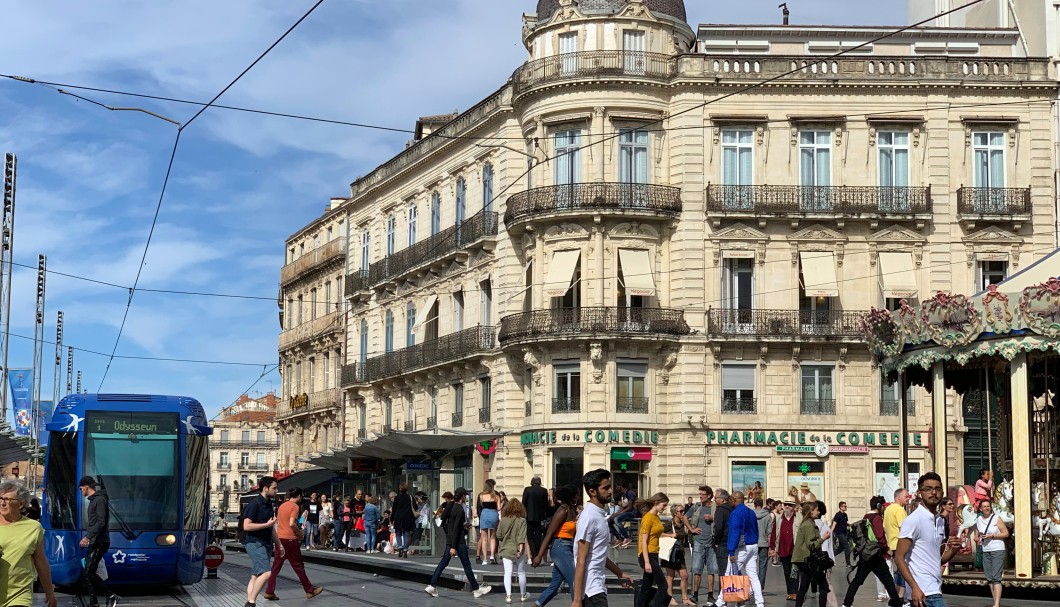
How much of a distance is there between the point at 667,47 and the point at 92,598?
99.8 ft

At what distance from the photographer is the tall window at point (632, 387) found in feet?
142

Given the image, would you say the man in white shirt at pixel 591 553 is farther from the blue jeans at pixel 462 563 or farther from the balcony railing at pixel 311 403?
the balcony railing at pixel 311 403

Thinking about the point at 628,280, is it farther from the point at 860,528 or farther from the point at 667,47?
the point at 860,528

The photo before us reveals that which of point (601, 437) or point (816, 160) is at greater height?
point (816, 160)

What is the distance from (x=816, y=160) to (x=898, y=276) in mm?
4188

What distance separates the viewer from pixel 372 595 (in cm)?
2192

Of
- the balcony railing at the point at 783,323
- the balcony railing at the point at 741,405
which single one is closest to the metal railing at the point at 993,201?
the balcony railing at the point at 783,323

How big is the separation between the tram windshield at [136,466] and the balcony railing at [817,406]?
Answer: 2580 centimetres

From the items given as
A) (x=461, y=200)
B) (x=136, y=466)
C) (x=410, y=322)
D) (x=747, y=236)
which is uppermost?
(x=461, y=200)

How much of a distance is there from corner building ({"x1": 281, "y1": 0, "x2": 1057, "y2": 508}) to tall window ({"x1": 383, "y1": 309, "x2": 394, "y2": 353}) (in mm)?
12494

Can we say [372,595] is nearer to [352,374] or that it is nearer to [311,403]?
[352,374]

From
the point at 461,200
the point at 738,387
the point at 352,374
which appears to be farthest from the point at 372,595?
the point at 352,374

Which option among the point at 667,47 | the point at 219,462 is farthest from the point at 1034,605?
the point at 219,462

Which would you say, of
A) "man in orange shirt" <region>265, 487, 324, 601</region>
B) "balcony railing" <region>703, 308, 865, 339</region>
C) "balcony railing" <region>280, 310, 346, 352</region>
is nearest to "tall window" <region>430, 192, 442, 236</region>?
"balcony railing" <region>280, 310, 346, 352</region>
